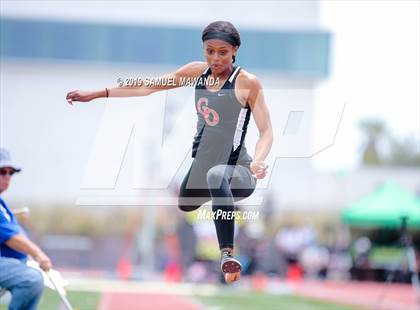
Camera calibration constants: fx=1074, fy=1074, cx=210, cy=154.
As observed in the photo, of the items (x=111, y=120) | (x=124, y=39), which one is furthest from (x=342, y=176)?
(x=111, y=120)

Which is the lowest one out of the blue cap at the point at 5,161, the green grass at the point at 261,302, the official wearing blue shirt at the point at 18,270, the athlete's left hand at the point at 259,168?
the green grass at the point at 261,302

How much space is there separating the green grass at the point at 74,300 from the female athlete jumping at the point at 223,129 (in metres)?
3.22

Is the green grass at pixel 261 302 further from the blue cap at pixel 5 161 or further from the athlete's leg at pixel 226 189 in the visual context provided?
the athlete's leg at pixel 226 189

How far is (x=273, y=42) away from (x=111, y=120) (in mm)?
17042

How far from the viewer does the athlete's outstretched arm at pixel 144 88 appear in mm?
7461

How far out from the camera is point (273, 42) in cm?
2834

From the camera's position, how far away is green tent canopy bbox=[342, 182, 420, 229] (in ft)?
56.6

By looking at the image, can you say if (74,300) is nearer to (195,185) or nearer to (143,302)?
(143,302)

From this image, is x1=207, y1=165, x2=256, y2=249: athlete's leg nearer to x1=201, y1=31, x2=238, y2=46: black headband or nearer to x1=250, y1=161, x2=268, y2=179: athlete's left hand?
x1=250, y1=161, x2=268, y2=179: athlete's left hand

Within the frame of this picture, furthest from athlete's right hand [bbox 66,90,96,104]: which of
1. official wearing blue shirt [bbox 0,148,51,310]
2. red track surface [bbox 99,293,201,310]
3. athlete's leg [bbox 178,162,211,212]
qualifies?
red track surface [bbox 99,293,201,310]

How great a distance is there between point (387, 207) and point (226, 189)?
11311 millimetres

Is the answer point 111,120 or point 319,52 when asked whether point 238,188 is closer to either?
point 111,120

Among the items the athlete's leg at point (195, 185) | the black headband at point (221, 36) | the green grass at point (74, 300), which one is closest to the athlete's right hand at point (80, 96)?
the athlete's leg at point (195, 185)

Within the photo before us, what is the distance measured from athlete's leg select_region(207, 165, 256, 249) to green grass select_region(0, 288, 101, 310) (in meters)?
3.32
